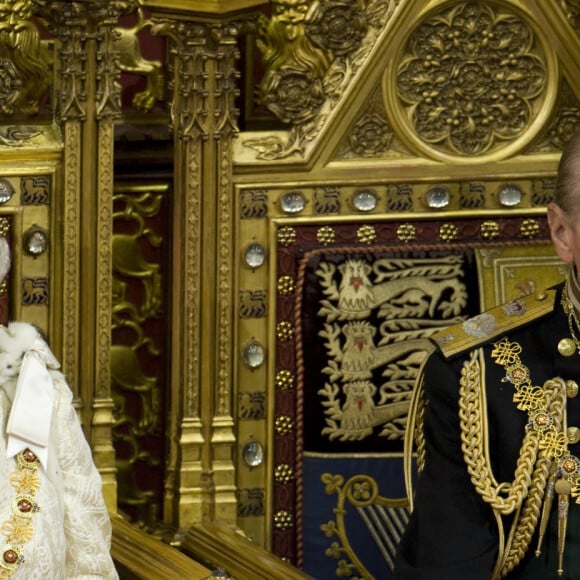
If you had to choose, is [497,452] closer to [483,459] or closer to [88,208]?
[483,459]

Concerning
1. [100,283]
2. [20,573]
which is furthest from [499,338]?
[100,283]

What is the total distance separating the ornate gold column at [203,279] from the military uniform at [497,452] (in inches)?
39.8

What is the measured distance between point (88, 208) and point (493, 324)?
1.13 m

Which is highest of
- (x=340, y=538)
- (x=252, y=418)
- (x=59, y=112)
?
(x=59, y=112)

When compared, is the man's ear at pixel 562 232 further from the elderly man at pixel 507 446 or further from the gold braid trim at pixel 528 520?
the gold braid trim at pixel 528 520

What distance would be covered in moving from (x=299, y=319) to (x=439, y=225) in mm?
361

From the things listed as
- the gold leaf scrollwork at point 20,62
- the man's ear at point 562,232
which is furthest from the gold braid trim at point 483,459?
the gold leaf scrollwork at point 20,62

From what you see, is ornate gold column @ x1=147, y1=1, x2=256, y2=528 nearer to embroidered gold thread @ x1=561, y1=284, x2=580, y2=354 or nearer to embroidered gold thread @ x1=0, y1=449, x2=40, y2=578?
embroidered gold thread @ x1=0, y1=449, x2=40, y2=578

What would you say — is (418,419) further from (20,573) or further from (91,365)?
(91,365)

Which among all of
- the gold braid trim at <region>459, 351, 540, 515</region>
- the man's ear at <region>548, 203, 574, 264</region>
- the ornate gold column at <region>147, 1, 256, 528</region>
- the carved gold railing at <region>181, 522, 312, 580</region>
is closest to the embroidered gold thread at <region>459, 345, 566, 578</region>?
the gold braid trim at <region>459, 351, 540, 515</region>

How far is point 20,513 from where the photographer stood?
3062mm

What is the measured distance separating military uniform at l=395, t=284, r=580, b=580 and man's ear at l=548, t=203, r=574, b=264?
169mm

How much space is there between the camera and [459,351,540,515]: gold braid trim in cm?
284

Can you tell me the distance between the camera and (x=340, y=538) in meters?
3.91
